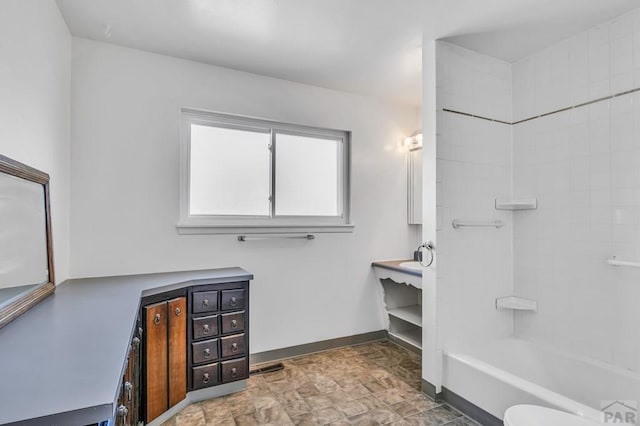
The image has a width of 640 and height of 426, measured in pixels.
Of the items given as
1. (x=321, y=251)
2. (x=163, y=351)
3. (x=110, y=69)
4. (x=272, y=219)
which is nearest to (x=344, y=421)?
(x=163, y=351)

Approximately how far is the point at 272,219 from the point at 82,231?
1.38 m

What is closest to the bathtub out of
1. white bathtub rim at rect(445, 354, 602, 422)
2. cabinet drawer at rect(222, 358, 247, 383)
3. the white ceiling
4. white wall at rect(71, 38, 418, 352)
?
white bathtub rim at rect(445, 354, 602, 422)

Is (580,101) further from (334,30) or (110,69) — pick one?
(110,69)

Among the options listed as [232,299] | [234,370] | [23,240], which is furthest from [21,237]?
[234,370]

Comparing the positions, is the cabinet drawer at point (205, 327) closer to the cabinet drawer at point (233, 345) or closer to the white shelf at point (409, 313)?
the cabinet drawer at point (233, 345)

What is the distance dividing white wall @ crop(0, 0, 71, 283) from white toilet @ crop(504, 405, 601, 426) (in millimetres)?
2422

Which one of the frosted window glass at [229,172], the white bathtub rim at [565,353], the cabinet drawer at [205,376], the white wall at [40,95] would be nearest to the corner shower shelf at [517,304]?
the white bathtub rim at [565,353]

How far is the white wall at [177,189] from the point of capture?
2.34m

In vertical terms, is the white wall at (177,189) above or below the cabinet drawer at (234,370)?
above

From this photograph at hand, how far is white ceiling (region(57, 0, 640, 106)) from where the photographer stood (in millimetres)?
1938

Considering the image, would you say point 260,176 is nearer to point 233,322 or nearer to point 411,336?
point 233,322

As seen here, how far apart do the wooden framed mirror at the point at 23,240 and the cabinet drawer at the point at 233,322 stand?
997mm

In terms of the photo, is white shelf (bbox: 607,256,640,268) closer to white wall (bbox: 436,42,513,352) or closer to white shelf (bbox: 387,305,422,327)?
white wall (bbox: 436,42,513,352)

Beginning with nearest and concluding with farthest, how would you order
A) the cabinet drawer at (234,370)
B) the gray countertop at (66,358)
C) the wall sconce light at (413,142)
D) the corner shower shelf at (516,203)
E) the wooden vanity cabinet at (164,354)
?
the gray countertop at (66,358) < the wooden vanity cabinet at (164,354) < the cabinet drawer at (234,370) < the corner shower shelf at (516,203) < the wall sconce light at (413,142)
